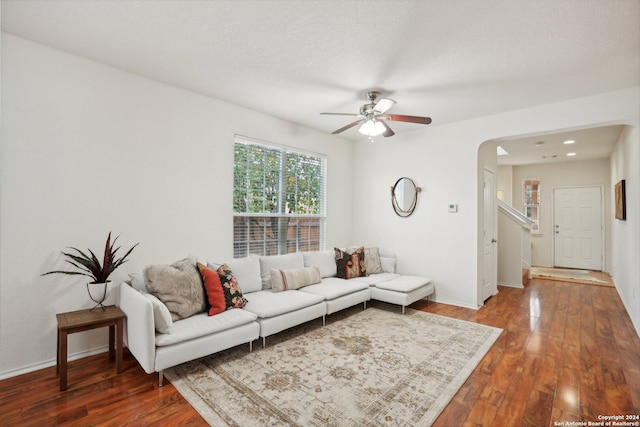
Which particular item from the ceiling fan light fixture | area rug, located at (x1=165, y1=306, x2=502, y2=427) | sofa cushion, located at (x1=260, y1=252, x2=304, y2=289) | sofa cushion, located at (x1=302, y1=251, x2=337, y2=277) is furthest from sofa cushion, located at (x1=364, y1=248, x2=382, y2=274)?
the ceiling fan light fixture

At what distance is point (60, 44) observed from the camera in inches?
104

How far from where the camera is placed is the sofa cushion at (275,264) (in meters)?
3.89

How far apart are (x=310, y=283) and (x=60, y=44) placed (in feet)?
11.1

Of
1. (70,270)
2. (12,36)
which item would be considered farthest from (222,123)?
(70,270)

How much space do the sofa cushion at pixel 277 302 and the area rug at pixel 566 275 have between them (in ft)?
18.6

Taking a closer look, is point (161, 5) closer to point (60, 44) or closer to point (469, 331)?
point (60, 44)

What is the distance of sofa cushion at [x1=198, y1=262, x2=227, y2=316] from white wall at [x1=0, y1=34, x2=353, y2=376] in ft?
2.03

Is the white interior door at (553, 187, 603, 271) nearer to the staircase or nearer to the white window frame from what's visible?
the white window frame

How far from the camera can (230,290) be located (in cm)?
314

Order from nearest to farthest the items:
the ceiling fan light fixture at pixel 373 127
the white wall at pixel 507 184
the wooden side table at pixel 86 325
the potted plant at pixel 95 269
→ the wooden side table at pixel 86 325 → the potted plant at pixel 95 269 → the ceiling fan light fixture at pixel 373 127 → the white wall at pixel 507 184

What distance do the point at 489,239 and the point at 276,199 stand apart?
342 centimetres

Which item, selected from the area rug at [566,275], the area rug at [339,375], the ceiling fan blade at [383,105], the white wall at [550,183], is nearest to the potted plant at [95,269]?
the area rug at [339,375]

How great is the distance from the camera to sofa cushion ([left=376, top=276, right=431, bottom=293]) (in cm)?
411

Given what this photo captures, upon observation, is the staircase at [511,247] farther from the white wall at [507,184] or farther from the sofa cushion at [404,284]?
the white wall at [507,184]
